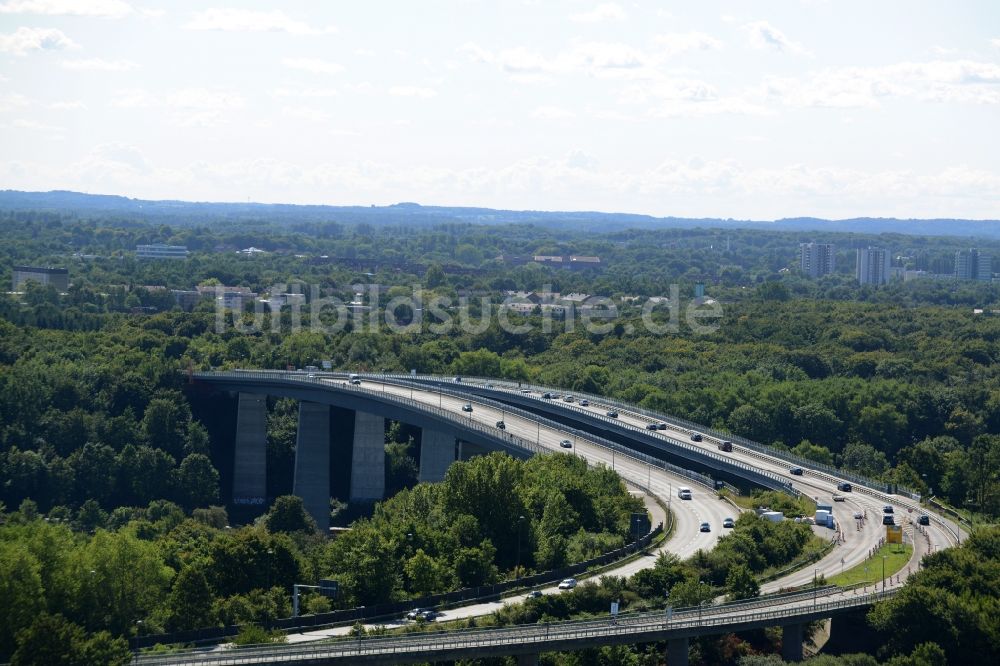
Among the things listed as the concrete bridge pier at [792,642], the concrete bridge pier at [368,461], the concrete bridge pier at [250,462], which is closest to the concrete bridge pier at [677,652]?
the concrete bridge pier at [792,642]

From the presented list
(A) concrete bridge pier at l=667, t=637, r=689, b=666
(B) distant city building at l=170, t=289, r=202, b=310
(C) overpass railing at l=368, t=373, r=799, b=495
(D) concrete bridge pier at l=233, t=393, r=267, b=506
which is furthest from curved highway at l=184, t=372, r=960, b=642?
(B) distant city building at l=170, t=289, r=202, b=310

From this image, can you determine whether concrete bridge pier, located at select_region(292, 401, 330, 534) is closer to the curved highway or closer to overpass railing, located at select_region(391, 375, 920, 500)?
the curved highway

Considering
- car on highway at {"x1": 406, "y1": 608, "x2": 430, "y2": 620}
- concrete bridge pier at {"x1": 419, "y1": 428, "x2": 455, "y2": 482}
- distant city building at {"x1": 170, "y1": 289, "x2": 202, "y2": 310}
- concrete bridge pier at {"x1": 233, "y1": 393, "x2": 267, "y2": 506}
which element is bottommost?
concrete bridge pier at {"x1": 233, "y1": 393, "x2": 267, "y2": 506}

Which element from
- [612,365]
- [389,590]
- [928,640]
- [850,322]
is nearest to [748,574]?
[928,640]

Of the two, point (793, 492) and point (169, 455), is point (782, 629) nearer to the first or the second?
point (793, 492)

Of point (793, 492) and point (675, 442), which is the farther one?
point (675, 442)

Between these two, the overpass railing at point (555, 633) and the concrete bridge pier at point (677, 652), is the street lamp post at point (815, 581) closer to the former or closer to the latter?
the overpass railing at point (555, 633)
